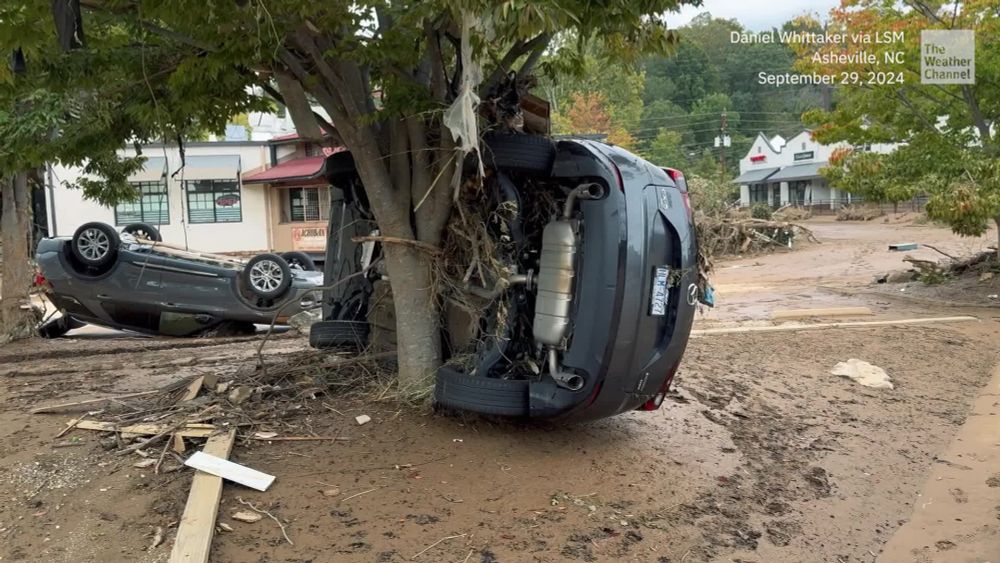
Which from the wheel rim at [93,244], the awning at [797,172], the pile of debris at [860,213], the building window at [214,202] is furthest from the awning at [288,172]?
the awning at [797,172]

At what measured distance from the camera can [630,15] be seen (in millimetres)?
4066

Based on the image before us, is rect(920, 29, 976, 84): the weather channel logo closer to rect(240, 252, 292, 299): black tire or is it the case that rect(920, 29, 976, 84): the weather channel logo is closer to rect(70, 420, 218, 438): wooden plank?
rect(240, 252, 292, 299): black tire

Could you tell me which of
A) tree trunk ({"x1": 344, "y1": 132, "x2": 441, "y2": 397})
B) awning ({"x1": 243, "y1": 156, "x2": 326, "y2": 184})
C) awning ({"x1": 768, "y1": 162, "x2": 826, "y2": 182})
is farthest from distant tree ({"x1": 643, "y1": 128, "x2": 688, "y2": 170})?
tree trunk ({"x1": 344, "y1": 132, "x2": 441, "y2": 397})

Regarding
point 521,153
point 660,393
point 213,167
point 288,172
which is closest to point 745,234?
point 288,172

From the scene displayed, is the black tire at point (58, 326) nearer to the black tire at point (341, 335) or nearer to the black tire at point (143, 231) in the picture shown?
the black tire at point (143, 231)

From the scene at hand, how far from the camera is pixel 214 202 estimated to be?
3069 centimetres

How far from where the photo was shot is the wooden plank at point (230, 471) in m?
4.10

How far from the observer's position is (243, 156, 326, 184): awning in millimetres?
28439

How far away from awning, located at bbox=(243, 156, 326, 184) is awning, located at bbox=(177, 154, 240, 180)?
1.82 ft

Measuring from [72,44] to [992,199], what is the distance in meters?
10.7

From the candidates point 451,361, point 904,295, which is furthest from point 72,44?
point 904,295

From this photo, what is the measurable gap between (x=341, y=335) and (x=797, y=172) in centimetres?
5511

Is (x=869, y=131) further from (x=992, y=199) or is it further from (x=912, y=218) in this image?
(x=912, y=218)

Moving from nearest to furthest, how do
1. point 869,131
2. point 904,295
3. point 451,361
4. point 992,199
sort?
point 451,361, point 992,199, point 904,295, point 869,131
